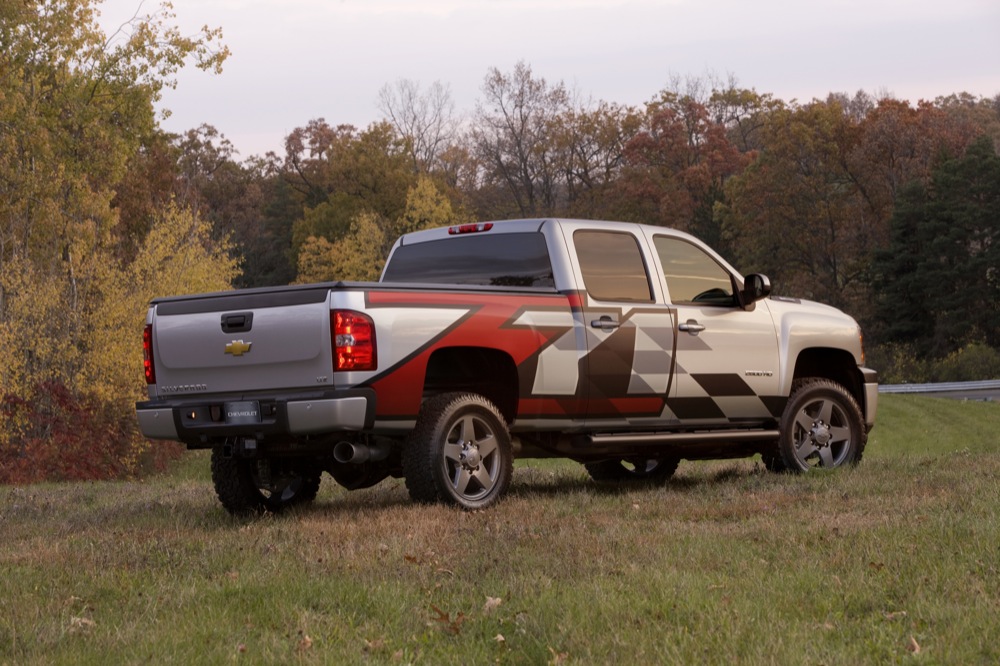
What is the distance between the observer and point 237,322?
877cm

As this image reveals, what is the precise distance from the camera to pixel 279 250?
81312 mm

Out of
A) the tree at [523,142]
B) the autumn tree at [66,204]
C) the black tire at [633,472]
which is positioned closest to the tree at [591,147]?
the tree at [523,142]

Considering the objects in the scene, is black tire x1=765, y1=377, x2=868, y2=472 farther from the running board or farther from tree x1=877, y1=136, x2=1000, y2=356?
tree x1=877, y1=136, x2=1000, y2=356

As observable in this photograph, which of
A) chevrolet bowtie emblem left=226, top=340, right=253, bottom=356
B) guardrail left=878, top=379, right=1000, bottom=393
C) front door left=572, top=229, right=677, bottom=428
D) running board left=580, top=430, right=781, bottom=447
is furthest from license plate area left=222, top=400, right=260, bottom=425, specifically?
guardrail left=878, top=379, right=1000, bottom=393

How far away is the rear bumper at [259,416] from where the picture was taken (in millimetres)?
A: 8328

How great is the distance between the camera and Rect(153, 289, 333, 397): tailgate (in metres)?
8.45

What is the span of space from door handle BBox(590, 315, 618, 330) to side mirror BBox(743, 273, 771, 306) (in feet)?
4.75

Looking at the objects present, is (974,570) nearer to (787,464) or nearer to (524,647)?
(524,647)

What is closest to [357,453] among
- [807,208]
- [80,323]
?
[80,323]

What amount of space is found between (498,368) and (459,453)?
0.76m

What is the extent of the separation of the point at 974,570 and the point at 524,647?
2182 mm

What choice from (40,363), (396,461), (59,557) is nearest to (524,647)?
(59,557)

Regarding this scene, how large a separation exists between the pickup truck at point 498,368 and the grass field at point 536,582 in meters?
0.51

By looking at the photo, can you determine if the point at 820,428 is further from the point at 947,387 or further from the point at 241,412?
the point at 947,387
